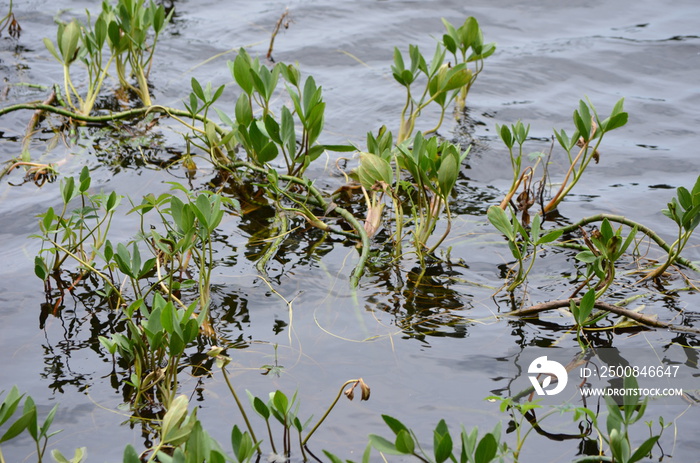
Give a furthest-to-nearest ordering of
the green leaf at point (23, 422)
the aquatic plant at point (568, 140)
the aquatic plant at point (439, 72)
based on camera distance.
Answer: the aquatic plant at point (439, 72) → the aquatic plant at point (568, 140) → the green leaf at point (23, 422)

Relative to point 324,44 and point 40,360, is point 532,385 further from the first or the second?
point 324,44

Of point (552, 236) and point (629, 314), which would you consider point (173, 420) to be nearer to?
point (552, 236)

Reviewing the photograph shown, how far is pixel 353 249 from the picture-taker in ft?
9.73

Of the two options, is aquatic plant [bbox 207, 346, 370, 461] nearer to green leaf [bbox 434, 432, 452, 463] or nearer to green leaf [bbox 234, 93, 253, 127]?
green leaf [bbox 434, 432, 452, 463]

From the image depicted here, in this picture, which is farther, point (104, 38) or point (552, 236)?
point (104, 38)

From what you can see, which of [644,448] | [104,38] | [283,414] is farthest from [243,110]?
[644,448]

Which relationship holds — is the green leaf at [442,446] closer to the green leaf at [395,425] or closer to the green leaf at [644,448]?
the green leaf at [395,425]

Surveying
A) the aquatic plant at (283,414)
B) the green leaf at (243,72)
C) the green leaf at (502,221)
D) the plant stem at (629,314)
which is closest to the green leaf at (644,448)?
the aquatic plant at (283,414)

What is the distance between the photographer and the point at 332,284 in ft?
8.92

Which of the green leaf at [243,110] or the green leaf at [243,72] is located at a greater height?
the green leaf at [243,72]

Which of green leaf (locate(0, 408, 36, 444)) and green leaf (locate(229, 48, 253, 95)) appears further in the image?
green leaf (locate(229, 48, 253, 95))

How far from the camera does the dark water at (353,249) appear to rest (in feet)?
7.06

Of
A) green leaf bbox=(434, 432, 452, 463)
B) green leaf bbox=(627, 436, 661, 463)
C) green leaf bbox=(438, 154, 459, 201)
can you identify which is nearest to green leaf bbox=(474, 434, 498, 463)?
green leaf bbox=(434, 432, 452, 463)

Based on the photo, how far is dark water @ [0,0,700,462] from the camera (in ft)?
7.06
